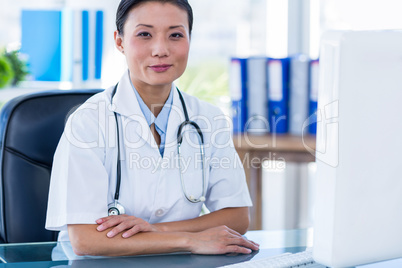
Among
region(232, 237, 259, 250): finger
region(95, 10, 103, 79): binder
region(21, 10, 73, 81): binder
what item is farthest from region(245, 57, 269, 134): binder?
region(232, 237, 259, 250): finger

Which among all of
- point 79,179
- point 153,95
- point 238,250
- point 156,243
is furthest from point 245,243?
point 153,95

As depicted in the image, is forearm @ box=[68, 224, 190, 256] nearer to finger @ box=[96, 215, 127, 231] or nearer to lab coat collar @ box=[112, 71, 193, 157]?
finger @ box=[96, 215, 127, 231]

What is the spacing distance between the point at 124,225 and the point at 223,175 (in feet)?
1.31

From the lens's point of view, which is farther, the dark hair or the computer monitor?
the dark hair

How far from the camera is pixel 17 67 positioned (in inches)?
115

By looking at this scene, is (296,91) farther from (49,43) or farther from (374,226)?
(374,226)

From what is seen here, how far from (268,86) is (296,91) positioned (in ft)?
0.46

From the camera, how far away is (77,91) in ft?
5.61

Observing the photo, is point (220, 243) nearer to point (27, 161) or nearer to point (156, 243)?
point (156, 243)

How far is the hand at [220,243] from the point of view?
129 cm

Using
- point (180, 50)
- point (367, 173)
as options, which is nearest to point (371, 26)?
point (180, 50)

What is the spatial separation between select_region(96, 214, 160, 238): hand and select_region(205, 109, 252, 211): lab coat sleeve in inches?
11.7

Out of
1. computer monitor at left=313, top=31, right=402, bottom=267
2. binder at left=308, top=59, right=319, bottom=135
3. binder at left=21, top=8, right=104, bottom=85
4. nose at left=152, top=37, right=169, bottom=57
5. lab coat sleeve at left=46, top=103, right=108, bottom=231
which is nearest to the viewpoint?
computer monitor at left=313, top=31, right=402, bottom=267

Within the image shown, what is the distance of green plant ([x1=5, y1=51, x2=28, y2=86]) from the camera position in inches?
115
